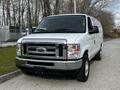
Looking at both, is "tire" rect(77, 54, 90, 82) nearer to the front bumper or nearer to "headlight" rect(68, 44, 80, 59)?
the front bumper

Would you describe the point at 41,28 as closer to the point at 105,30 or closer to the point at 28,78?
the point at 28,78

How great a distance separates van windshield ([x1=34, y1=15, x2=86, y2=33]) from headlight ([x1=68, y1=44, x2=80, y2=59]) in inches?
49.1

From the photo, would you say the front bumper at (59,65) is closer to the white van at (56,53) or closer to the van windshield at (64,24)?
the white van at (56,53)

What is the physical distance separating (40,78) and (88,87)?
1746 millimetres

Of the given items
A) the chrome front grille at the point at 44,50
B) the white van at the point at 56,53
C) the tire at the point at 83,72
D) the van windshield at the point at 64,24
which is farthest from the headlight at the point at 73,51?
the van windshield at the point at 64,24

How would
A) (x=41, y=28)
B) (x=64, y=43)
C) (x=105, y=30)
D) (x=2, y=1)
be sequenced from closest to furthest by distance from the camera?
(x=64, y=43) < (x=41, y=28) < (x=2, y=1) < (x=105, y=30)

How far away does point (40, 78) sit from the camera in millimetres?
7742

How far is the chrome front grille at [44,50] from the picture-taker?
21.6 ft

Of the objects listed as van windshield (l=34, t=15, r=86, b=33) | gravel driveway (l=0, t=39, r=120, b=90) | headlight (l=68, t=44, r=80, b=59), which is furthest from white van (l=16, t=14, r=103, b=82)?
gravel driveway (l=0, t=39, r=120, b=90)

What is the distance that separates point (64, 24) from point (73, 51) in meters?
1.84

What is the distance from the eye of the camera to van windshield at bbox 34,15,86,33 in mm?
7919

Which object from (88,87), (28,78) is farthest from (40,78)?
(88,87)

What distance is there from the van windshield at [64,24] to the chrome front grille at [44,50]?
124 cm

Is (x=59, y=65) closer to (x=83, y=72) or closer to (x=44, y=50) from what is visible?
(x=44, y=50)
